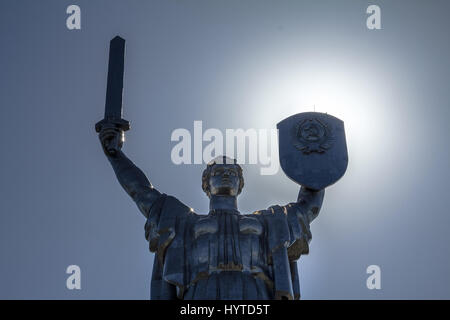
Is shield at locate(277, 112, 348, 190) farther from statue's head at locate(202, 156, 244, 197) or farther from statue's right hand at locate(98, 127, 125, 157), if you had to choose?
statue's right hand at locate(98, 127, 125, 157)

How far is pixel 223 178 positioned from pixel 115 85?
2.81 metres

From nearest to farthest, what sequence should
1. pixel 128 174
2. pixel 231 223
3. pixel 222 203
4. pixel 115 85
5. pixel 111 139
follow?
pixel 231 223 → pixel 222 203 → pixel 115 85 → pixel 128 174 → pixel 111 139

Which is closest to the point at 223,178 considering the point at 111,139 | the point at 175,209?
the point at 175,209

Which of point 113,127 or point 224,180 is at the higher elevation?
point 113,127

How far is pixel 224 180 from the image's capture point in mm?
16719

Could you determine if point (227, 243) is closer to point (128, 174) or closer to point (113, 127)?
point (128, 174)

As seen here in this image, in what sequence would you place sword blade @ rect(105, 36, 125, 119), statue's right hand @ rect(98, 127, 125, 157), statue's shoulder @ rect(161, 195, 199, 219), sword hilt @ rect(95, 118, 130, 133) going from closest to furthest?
statue's shoulder @ rect(161, 195, 199, 219) → sword blade @ rect(105, 36, 125, 119) → sword hilt @ rect(95, 118, 130, 133) → statue's right hand @ rect(98, 127, 125, 157)

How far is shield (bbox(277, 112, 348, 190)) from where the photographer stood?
16219 mm

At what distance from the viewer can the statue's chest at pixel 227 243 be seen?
49.6 ft

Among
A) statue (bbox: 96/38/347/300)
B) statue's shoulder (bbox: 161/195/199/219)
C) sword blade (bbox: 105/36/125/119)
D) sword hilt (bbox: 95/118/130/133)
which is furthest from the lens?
sword hilt (bbox: 95/118/130/133)

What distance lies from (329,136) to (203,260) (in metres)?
3.59

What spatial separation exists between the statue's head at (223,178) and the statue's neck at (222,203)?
10cm

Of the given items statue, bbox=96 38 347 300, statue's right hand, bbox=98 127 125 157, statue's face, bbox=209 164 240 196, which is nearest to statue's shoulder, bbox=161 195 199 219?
statue, bbox=96 38 347 300

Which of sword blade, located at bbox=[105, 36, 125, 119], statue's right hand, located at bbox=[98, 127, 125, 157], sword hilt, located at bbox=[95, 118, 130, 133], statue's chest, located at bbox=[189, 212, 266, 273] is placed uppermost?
sword blade, located at bbox=[105, 36, 125, 119]
